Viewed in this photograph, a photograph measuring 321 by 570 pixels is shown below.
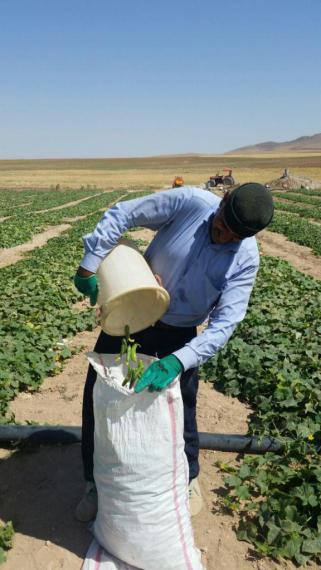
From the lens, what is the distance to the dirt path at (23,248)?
11.8 metres

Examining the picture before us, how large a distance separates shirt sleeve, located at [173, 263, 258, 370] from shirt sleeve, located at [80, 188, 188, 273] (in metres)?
0.49

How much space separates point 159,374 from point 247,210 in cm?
84

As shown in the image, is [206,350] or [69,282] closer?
[206,350]

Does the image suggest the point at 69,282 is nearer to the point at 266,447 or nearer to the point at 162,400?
the point at 266,447

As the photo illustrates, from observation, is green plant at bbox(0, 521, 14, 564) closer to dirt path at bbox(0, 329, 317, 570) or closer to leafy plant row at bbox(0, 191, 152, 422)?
dirt path at bbox(0, 329, 317, 570)

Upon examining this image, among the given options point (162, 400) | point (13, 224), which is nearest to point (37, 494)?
point (162, 400)

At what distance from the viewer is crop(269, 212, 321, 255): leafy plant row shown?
13.9 meters

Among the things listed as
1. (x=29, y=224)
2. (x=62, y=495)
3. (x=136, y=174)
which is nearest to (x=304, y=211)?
(x=29, y=224)

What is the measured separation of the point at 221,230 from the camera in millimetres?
2383

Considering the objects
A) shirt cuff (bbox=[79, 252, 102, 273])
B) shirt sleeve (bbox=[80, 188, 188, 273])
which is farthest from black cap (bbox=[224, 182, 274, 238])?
shirt cuff (bbox=[79, 252, 102, 273])

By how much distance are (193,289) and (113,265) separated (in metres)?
0.44

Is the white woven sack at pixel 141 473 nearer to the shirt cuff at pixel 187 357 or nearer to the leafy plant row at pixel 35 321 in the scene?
the shirt cuff at pixel 187 357

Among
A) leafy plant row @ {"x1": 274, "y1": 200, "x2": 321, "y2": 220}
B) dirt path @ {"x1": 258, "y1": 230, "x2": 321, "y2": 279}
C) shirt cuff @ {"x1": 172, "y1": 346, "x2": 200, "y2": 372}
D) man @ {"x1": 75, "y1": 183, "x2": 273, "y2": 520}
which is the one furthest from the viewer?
leafy plant row @ {"x1": 274, "y1": 200, "x2": 321, "y2": 220}

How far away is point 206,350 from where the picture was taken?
94.7 inches
